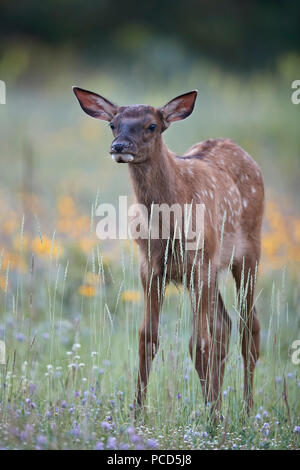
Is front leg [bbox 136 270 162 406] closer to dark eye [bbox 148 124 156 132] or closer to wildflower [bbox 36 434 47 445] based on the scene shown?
dark eye [bbox 148 124 156 132]

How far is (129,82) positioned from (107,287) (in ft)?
30.3

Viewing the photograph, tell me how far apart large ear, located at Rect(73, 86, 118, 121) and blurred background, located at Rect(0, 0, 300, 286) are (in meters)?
4.61

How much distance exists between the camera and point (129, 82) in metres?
17.9

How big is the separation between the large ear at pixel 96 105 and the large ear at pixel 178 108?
Answer: 1.28ft

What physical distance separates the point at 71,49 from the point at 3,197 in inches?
317

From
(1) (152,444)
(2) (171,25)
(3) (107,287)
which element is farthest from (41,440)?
(2) (171,25)

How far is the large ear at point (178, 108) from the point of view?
6.21 metres

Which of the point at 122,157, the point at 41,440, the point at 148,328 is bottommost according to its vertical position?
the point at 41,440

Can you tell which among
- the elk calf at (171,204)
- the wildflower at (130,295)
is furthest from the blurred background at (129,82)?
the elk calf at (171,204)

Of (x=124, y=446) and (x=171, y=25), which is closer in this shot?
(x=124, y=446)

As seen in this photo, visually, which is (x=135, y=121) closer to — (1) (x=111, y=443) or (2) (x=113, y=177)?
(1) (x=111, y=443)

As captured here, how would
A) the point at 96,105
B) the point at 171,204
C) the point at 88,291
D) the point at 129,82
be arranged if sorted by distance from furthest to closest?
the point at 129,82 < the point at 88,291 < the point at 96,105 < the point at 171,204

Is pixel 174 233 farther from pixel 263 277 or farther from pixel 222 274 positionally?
pixel 263 277

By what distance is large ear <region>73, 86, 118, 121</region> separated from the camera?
20.6 feet
